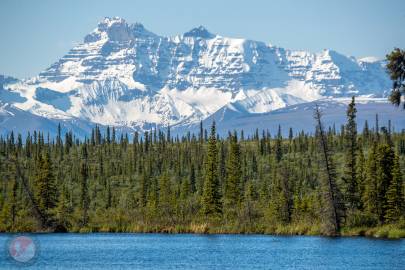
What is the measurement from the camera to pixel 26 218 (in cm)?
11619

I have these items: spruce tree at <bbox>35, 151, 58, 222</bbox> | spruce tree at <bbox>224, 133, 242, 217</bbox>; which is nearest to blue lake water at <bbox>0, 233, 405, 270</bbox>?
spruce tree at <bbox>35, 151, 58, 222</bbox>

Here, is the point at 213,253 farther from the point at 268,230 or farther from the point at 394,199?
the point at 268,230

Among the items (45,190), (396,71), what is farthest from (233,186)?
(396,71)

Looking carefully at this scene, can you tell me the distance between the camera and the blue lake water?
7156cm

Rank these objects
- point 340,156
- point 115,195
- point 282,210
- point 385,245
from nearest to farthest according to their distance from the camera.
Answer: point 385,245 → point 282,210 → point 115,195 → point 340,156

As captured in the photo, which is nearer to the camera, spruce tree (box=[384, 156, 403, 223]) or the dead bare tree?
the dead bare tree

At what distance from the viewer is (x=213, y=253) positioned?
81812 millimetres

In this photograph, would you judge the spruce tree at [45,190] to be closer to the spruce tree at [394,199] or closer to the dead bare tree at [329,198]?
the dead bare tree at [329,198]

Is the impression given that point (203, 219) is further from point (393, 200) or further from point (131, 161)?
point (131, 161)

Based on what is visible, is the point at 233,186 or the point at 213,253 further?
the point at 233,186

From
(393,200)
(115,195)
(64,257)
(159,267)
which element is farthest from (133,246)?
(115,195)

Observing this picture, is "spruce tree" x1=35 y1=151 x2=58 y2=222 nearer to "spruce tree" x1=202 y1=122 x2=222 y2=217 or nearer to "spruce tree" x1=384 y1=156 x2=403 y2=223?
"spruce tree" x1=202 y1=122 x2=222 y2=217

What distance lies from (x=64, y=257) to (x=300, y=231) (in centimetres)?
3417

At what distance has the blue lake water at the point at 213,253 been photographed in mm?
71562
